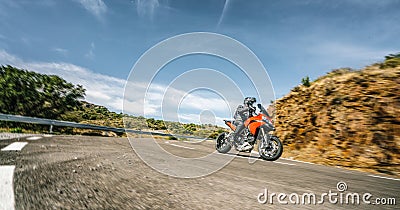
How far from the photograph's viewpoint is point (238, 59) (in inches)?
251

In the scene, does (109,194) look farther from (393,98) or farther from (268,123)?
(393,98)

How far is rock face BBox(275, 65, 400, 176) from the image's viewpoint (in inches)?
293

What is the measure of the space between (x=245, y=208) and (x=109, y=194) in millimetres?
950

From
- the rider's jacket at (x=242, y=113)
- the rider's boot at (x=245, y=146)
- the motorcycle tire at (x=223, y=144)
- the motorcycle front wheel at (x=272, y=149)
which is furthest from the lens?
the motorcycle tire at (x=223, y=144)

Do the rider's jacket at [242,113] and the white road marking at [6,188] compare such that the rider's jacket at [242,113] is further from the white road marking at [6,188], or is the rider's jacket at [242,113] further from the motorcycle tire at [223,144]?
the white road marking at [6,188]

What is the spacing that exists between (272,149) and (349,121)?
4.61 m

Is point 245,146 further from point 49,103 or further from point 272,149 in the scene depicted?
point 49,103

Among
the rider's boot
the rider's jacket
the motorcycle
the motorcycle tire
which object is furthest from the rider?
the motorcycle tire

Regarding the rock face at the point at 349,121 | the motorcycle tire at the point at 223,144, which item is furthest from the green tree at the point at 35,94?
the rock face at the point at 349,121

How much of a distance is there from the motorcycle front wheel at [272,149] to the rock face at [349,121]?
337 centimetres

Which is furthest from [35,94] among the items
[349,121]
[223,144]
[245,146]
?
[349,121]

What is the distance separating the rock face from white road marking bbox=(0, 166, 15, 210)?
8.34 meters

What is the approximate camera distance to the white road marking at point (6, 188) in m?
1.17

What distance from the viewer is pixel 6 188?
145cm
